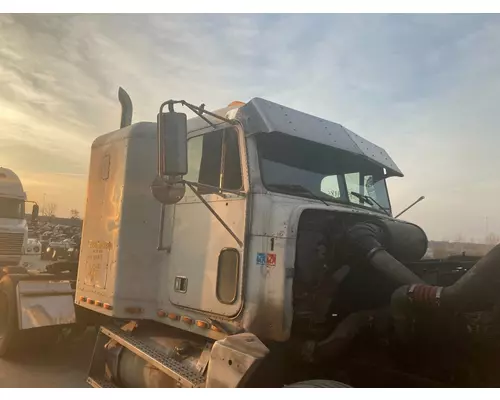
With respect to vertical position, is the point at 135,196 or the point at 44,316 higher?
the point at 135,196

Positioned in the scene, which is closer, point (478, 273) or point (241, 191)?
point (478, 273)

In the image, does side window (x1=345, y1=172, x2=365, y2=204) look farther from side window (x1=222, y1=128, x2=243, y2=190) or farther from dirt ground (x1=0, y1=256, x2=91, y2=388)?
dirt ground (x1=0, y1=256, x2=91, y2=388)

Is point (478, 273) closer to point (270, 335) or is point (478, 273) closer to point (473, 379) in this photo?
point (473, 379)

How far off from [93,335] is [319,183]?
4.10 m

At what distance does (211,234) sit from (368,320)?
1.28m

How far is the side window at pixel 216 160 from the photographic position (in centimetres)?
341

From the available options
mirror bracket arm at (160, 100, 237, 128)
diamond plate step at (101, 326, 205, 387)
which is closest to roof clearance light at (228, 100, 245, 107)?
mirror bracket arm at (160, 100, 237, 128)

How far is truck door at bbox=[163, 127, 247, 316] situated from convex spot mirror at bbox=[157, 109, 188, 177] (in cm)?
43

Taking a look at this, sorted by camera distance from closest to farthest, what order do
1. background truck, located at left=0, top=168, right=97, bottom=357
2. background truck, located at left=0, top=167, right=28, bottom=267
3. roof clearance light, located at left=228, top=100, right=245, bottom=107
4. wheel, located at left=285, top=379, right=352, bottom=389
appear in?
wheel, located at left=285, top=379, right=352, bottom=389 < roof clearance light, located at left=228, top=100, right=245, bottom=107 < background truck, located at left=0, top=168, right=97, bottom=357 < background truck, located at left=0, top=167, right=28, bottom=267

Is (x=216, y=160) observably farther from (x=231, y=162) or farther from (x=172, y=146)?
(x=172, y=146)

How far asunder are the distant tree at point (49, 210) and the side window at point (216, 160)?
5.55 ft

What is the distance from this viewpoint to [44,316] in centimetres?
509

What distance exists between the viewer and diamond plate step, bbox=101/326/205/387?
3141 mm

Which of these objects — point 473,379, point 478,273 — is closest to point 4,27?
point 478,273
